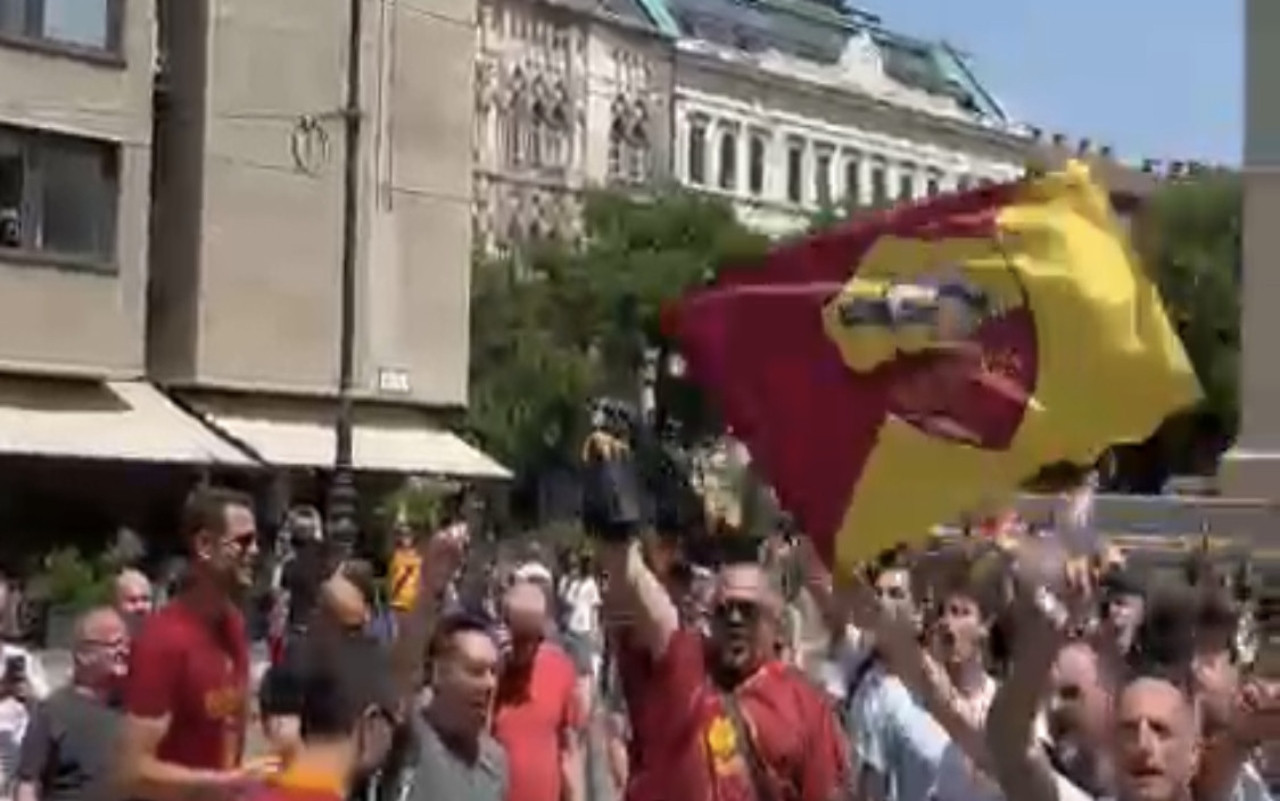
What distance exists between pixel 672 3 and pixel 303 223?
64.4 m

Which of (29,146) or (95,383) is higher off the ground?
(29,146)

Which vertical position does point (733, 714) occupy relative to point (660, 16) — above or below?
below

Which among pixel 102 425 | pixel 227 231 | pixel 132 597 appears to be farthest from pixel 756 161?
pixel 132 597

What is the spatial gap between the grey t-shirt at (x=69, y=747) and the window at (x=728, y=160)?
327 feet

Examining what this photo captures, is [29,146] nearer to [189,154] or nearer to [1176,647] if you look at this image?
[189,154]

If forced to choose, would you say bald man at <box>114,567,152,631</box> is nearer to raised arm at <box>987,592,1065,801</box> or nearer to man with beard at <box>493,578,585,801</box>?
man with beard at <box>493,578,585,801</box>

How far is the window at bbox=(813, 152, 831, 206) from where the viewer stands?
376ft

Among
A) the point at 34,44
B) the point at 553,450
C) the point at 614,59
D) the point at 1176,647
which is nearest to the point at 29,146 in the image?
the point at 34,44

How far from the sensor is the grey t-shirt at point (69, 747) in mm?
10242

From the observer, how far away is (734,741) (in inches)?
308

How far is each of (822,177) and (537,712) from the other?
349ft

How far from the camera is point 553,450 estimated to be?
246 ft

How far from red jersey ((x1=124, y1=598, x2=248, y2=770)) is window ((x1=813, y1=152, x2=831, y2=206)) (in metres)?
106

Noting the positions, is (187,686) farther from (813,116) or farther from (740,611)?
(813,116)
